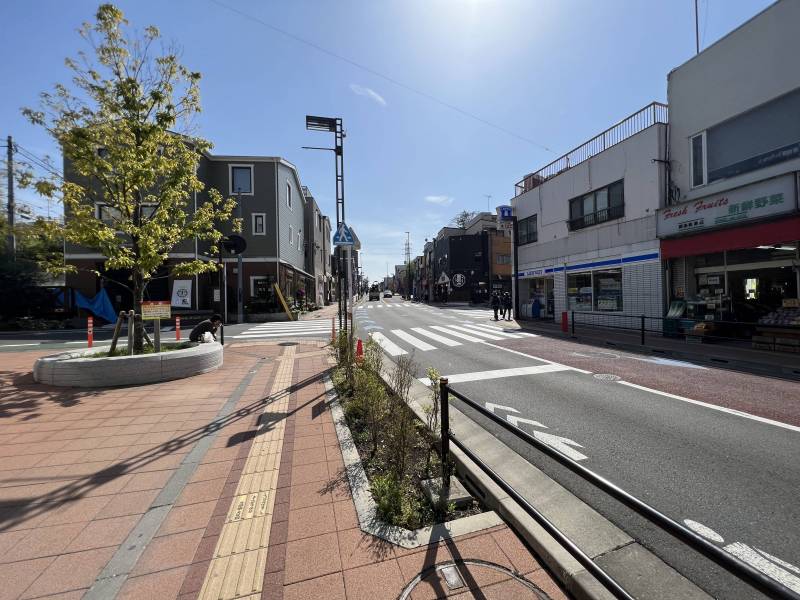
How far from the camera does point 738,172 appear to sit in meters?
11.4

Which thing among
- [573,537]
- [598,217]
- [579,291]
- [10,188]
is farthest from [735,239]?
[10,188]

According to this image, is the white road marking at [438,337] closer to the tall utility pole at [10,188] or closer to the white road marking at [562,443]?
the white road marking at [562,443]

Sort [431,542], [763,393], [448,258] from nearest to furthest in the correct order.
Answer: [431,542]
[763,393]
[448,258]

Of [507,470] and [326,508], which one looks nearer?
[326,508]

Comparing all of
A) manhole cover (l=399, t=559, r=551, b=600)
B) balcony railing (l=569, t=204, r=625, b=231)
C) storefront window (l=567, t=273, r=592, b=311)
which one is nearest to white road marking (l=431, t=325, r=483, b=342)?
storefront window (l=567, t=273, r=592, b=311)

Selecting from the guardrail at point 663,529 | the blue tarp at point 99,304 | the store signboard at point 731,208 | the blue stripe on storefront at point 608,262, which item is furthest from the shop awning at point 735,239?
the blue tarp at point 99,304

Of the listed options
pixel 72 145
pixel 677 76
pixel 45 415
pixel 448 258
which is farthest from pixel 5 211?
pixel 448 258

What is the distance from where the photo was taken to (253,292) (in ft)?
82.7

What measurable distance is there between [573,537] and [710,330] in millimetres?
12485

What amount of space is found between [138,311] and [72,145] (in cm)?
370

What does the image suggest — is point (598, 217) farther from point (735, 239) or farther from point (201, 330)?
point (201, 330)

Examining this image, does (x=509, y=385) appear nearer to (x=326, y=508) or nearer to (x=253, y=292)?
(x=326, y=508)

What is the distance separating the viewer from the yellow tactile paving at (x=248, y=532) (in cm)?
221

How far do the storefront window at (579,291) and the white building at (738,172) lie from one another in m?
4.19
